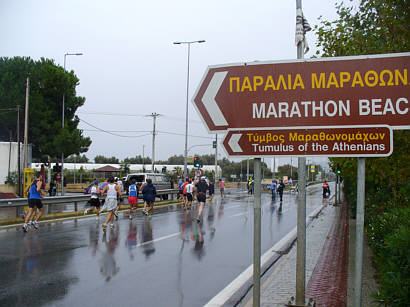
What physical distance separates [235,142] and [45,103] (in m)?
38.9

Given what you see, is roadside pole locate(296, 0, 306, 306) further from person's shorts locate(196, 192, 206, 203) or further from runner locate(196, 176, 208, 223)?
person's shorts locate(196, 192, 206, 203)

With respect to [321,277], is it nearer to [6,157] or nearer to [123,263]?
[123,263]

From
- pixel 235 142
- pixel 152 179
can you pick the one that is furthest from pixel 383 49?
pixel 152 179

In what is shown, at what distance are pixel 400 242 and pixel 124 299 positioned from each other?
13.3 feet

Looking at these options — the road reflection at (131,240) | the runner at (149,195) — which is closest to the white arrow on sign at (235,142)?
the road reflection at (131,240)

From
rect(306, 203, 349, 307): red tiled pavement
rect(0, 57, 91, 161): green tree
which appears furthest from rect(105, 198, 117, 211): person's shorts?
rect(0, 57, 91, 161): green tree

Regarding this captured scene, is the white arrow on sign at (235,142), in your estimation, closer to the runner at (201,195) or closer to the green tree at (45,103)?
the runner at (201,195)

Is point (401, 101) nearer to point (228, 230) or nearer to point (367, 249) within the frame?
point (367, 249)

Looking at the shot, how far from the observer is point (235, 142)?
166 inches

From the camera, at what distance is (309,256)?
366 inches

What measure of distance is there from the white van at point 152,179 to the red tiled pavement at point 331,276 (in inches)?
724

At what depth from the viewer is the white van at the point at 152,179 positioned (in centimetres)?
2834

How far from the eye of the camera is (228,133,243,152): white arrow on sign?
4.21 metres

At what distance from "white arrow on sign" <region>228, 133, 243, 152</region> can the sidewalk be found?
2.31 metres
